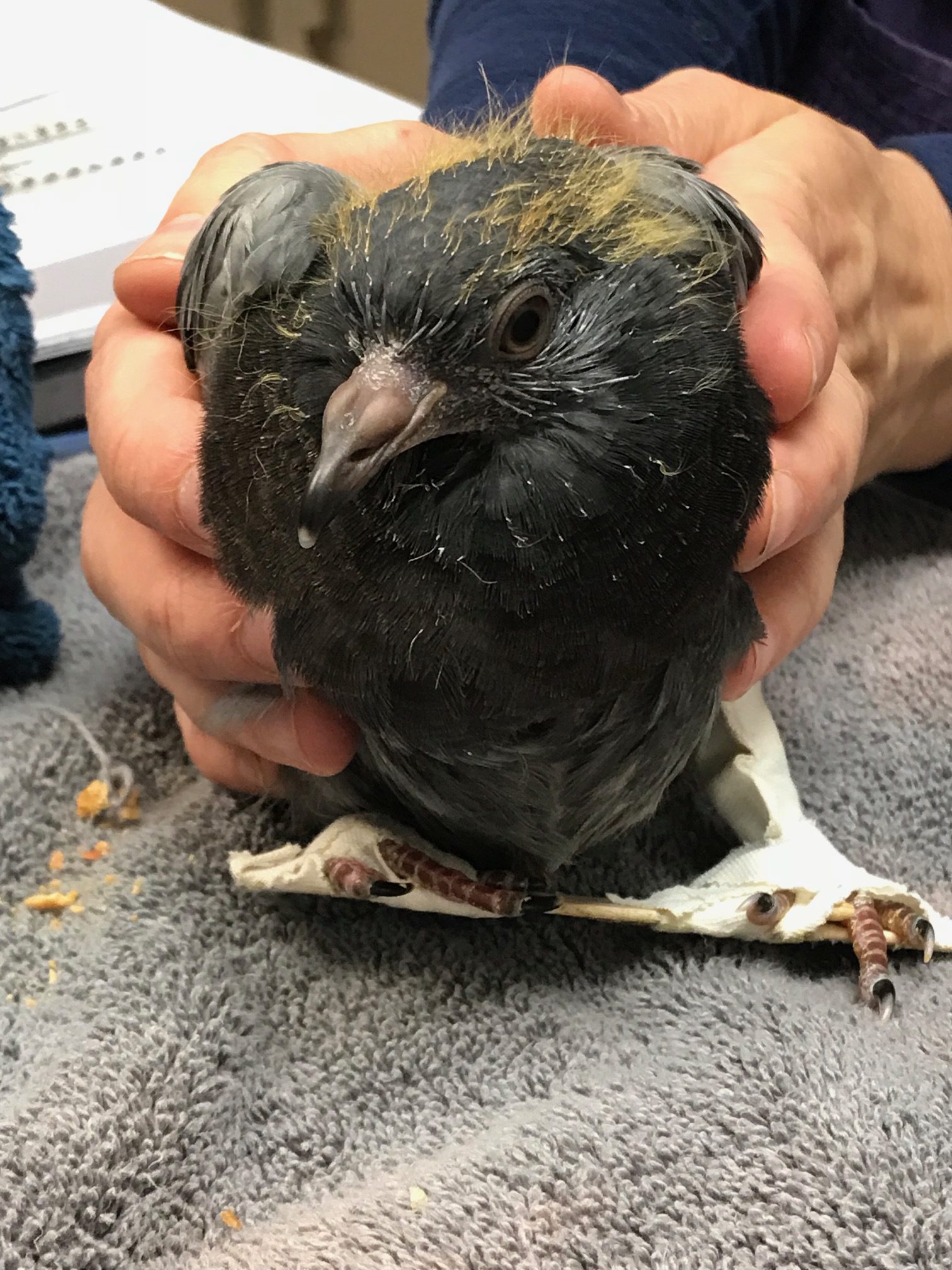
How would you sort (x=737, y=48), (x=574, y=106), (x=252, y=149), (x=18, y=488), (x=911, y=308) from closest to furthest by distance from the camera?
(x=574, y=106) < (x=252, y=149) < (x=18, y=488) < (x=911, y=308) < (x=737, y=48)

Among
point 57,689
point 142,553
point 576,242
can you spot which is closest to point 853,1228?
point 576,242

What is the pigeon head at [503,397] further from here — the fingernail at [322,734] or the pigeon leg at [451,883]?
the pigeon leg at [451,883]

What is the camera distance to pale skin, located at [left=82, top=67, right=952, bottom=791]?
128 cm

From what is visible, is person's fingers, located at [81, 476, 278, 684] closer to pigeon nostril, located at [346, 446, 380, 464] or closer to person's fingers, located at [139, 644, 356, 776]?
person's fingers, located at [139, 644, 356, 776]

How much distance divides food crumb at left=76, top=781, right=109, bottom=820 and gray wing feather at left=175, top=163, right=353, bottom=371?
668 mm

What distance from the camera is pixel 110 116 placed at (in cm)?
296

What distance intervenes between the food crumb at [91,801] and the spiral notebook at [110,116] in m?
1.05

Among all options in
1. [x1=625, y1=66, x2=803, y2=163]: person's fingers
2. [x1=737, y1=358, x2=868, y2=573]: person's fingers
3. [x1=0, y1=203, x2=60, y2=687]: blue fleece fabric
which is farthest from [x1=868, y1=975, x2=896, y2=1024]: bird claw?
[x1=0, y1=203, x2=60, y2=687]: blue fleece fabric

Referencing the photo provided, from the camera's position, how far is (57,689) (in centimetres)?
180

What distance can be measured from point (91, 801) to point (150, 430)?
611mm

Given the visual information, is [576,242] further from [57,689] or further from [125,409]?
[57,689]

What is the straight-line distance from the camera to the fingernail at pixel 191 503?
1.22 metres

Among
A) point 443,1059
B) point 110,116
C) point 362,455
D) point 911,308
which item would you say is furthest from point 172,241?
point 110,116

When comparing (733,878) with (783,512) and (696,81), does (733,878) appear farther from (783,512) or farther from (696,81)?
(696,81)
